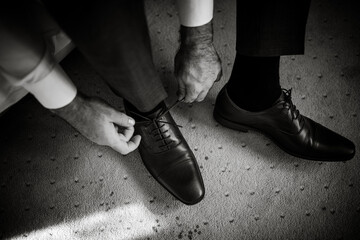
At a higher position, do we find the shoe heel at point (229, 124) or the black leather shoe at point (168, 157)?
the black leather shoe at point (168, 157)

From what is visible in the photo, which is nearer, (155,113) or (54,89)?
(54,89)

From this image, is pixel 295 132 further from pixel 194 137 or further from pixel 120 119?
pixel 120 119

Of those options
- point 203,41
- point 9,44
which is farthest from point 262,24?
point 9,44

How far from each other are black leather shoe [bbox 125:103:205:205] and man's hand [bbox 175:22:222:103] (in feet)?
0.38

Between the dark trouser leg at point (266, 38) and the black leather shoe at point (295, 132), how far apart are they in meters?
0.07

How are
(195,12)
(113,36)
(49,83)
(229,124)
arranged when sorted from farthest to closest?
(229,124) → (195,12) → (49,83) → (113,36)

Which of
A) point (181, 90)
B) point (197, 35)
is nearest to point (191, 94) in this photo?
point (181, 90)

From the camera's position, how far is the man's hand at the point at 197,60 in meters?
0.69

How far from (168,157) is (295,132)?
380 mm

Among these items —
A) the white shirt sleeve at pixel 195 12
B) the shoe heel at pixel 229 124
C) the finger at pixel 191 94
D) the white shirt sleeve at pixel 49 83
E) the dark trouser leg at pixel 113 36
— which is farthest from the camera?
the shoe heel at pixel 229 124

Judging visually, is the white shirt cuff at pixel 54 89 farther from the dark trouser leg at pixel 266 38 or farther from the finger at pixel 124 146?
the dark trouser leg at pixel 266 38

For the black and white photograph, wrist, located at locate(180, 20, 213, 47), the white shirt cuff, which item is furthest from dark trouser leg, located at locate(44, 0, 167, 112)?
wrist, located at locate(180, 20, 213, 47)

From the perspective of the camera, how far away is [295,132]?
2.62 ft

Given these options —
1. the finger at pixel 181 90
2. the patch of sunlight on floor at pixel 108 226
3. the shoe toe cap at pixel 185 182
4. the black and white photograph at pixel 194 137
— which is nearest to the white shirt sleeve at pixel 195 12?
the black and white photograph at pixel 194 137
